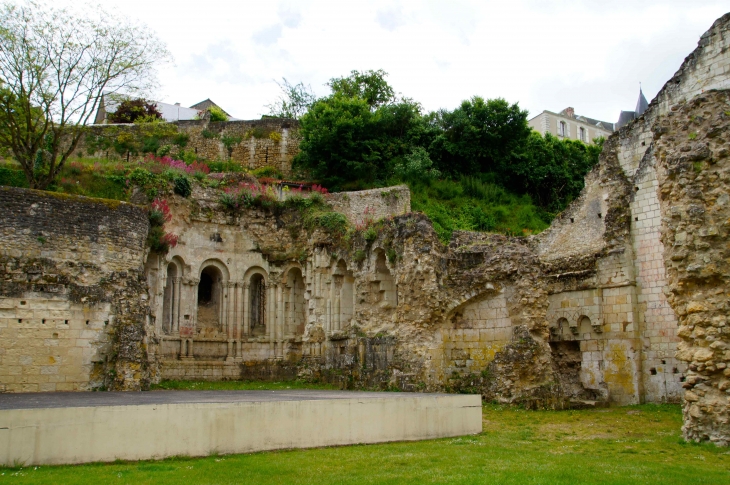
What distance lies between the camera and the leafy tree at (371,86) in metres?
38.7

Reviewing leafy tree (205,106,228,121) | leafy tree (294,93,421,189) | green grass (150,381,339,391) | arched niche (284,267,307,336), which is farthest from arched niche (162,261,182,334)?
leafy tree (205,106,228,121)

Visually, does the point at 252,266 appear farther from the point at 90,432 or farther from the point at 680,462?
the point at 680,462

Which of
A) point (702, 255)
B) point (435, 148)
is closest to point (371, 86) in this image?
point (435, 148)

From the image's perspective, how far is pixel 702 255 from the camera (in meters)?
11.1

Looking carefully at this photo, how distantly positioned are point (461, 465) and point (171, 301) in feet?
55.8

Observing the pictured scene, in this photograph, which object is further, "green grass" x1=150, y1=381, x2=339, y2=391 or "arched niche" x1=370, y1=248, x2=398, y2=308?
"arched niche" x1=370, y1=248, x2=398, y2=308

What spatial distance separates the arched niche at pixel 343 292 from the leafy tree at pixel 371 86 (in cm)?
1660

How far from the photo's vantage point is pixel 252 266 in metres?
26.4

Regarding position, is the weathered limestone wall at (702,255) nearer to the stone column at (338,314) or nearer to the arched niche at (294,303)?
the stone column at (338,314)

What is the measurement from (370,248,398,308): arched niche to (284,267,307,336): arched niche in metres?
5.06

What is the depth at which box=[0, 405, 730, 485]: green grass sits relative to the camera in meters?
8.68

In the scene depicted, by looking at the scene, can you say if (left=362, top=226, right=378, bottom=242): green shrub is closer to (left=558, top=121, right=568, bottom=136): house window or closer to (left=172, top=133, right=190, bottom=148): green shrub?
(left=172, top=133, right=190, bottom=148): green shrub

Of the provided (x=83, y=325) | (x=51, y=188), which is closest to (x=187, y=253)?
(x=51, y=188)

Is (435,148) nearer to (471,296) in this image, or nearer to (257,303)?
(257,303)
